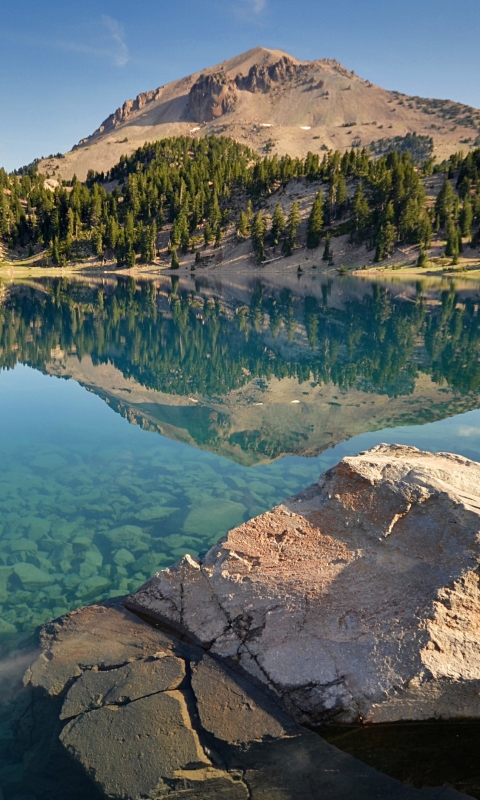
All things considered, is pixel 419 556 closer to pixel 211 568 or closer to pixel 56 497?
pixel 211 568

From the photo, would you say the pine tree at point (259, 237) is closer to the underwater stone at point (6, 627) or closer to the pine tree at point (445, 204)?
the pine tree at point (445, 204)

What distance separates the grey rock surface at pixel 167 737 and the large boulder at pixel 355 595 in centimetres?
38

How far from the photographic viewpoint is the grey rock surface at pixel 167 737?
18.7 feet

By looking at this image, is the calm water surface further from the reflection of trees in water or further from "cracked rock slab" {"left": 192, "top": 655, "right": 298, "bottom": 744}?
"cracked rock slab" {"left": 192, "top": 655, "right": 298, "bottom": 744}

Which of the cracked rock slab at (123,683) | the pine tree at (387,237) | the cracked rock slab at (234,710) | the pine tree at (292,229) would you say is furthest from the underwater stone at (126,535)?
the pine tree at (292,229)

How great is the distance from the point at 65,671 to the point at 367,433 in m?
13.3

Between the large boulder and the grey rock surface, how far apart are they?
381 mm

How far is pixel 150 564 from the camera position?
10.7 meters

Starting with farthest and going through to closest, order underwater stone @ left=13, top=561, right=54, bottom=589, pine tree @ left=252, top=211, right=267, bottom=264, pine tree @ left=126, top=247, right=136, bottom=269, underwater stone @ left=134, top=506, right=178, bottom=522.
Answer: pine tree @ left=126, top=247, right=136, bottom=269
pine tree @ left=252, top=211, right=267, bottom=264
underwater stone @ left=134, top=506, right=178, bottom=522
underwater stone @ left=13, top=561, right=54, bottom=589

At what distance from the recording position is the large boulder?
21.2 ft

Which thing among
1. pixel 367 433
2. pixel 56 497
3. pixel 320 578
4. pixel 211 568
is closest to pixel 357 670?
pixel 320 578

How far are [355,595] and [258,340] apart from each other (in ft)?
98.1

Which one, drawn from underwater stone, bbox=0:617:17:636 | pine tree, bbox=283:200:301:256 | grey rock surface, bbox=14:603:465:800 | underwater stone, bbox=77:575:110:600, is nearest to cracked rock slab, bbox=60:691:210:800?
grey rock surface, bbox=14:603:465:800

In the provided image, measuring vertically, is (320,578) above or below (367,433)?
above
